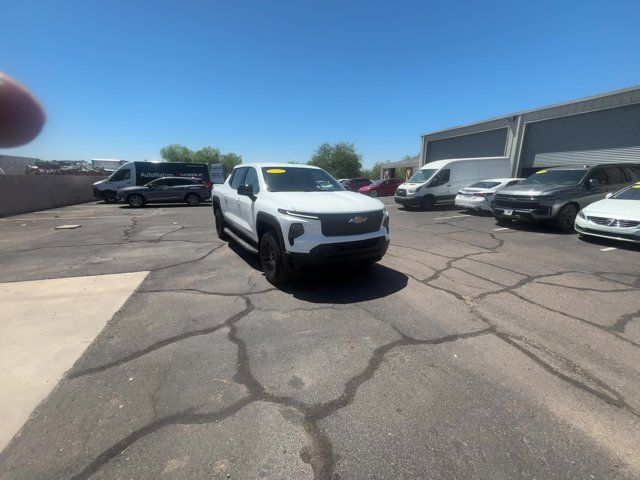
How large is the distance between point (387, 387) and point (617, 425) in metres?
1.58

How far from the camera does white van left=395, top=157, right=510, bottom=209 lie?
14.3 metres

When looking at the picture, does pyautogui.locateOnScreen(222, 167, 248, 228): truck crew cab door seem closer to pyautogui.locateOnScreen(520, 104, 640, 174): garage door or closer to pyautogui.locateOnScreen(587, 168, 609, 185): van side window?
pyautogui.locateOnScreen(587, 168, 609, 185): van side window

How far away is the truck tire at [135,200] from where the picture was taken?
16.8 metres

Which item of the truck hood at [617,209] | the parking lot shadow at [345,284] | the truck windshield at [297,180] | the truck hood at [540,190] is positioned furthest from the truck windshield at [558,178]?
the truck windshield at [297,180]

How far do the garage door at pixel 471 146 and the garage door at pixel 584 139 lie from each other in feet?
A: 6.97

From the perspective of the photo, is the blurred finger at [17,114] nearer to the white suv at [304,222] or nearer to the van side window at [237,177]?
the white suv at [304,222]

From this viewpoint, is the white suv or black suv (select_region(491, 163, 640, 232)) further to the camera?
black suv (select_region(491, 163, 640, 232))

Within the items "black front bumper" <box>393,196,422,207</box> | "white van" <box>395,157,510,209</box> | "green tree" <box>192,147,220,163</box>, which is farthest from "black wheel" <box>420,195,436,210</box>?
"green tree" <box>192,147,220,163</box>

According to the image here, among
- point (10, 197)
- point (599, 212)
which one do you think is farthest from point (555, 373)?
point (10, 197)

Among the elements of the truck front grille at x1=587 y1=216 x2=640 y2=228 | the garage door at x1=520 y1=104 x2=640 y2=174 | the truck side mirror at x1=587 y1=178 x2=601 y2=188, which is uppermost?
the garage door at x1=520 y1=104 x2=640 y2=174

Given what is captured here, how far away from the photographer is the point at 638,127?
14.1 metres

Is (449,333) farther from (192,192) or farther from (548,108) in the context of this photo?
(548,108)

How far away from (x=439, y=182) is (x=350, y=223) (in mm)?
11467

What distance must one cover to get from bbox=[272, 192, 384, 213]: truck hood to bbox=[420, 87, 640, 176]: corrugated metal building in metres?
16.4
